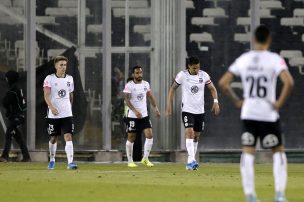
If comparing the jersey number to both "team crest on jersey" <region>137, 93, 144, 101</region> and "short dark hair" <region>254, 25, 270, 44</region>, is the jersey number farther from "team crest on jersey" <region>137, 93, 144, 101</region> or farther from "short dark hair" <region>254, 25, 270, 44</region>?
"team crest on jersey" <region>137, 93, 144, 101</region>

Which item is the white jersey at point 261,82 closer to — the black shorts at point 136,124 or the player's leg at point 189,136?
the player's leg at point 189,136

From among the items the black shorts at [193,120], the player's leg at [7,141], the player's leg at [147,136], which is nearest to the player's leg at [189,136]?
the black shorts at [193,120]

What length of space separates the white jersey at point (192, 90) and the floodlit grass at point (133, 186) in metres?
1.62

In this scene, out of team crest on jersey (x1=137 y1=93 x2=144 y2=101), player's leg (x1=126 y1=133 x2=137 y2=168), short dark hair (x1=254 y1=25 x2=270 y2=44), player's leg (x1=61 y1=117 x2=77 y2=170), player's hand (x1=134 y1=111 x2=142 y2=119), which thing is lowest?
player's leg (x1=126 y1=133 x2=137 y2=168)

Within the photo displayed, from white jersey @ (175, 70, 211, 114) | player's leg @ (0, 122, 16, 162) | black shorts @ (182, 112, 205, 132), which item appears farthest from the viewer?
player's leg @ (0, 122, 16, 162)

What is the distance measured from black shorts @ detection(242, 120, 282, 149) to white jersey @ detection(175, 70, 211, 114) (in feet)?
32.7

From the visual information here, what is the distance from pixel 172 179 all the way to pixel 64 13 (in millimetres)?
10755

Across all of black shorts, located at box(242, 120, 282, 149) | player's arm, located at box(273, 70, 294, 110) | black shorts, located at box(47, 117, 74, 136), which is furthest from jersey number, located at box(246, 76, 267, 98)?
black shorts, located at box(47, 117, 74, 136)

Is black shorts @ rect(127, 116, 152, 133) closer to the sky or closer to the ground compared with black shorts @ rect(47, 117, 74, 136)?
closer to the ground

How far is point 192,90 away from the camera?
23.6m

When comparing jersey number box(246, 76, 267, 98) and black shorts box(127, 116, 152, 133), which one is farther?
black shorts box(127, 116, 152, 133)

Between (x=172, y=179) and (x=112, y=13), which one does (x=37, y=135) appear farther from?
(x=172, y=179)

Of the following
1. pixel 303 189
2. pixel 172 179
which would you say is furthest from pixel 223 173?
pixel 303 189

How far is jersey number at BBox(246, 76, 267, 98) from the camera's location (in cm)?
1328
